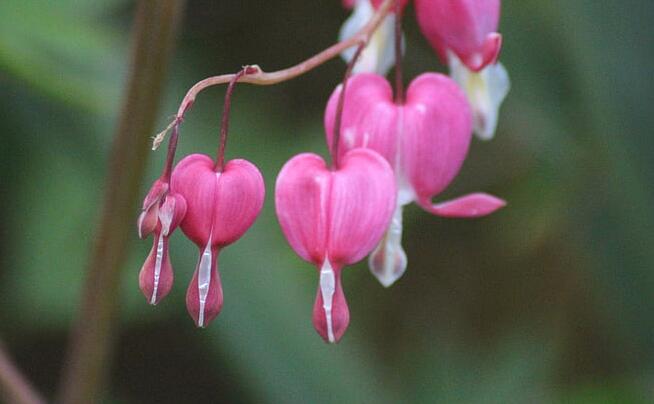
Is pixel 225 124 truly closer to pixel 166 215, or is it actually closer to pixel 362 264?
pixel 166 215

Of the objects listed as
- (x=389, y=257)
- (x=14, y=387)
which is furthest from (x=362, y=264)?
(x=389, y=257)

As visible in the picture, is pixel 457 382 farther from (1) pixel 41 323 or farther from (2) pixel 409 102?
(2) pixel 409 102

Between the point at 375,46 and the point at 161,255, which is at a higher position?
the point at 375,46

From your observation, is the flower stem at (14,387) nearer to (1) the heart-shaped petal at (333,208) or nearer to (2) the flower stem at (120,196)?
(2) the flower stem at (120,196)

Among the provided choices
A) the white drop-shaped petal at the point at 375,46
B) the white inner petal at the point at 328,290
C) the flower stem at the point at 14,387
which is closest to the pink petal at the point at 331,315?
the white inner petal at the point at 328,290

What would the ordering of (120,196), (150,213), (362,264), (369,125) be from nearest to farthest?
(150,213), (369,125), (120,196), (362,264)

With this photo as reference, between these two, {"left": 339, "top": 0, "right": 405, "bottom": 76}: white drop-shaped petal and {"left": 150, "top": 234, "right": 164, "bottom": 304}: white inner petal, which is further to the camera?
{"left": 339, "top": 0, "right": 405, "bottom": 76}: white drop-shaped petal

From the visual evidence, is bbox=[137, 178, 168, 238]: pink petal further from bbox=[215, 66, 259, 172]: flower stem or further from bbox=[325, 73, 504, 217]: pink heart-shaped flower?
bbox=[325, 73, 504, 217]: pink heart-shaped flower

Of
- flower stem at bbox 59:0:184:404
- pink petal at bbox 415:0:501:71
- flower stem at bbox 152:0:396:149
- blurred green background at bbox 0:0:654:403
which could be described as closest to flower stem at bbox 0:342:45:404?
flower stem at bbox 59:0:184:404
